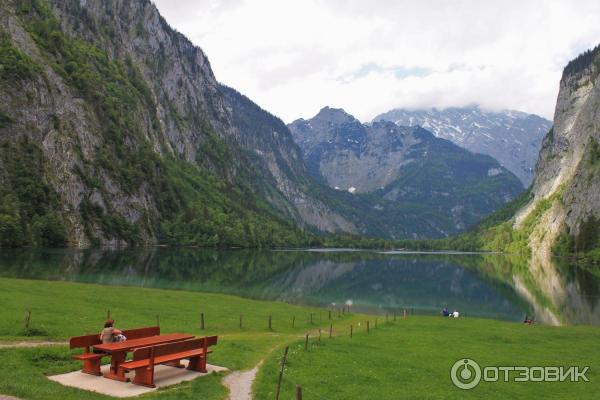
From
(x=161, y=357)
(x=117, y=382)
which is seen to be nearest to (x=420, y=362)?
(x=161, y=357)

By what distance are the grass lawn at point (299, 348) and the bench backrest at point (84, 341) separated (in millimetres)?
1111

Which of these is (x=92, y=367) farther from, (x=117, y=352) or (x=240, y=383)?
(x=240, y=383)

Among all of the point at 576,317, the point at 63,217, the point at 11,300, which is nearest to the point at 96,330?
the point at 11,300

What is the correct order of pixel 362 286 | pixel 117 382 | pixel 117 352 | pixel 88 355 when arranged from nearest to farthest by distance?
pixel 117 382, pixel 117 352, pixel 88 355, pixel 362 286

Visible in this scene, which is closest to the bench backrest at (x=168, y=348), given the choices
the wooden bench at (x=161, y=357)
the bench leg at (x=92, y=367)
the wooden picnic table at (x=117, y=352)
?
the wooden bench at (x=161, y=357)

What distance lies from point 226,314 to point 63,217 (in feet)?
512

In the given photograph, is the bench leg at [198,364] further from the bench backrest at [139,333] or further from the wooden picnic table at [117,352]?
the bench backrest at [139,333]

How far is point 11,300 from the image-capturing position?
49375 mm

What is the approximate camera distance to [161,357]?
24.4m

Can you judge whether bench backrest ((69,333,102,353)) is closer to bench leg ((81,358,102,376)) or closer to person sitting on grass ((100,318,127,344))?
person sitting on grass ((100,318,127,344))

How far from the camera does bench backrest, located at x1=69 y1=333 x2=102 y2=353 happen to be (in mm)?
25375

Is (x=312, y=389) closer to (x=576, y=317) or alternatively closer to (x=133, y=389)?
(x=133, y=389)

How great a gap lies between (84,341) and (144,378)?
4.29 metres

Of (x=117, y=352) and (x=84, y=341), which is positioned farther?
(x=84, y=341)
